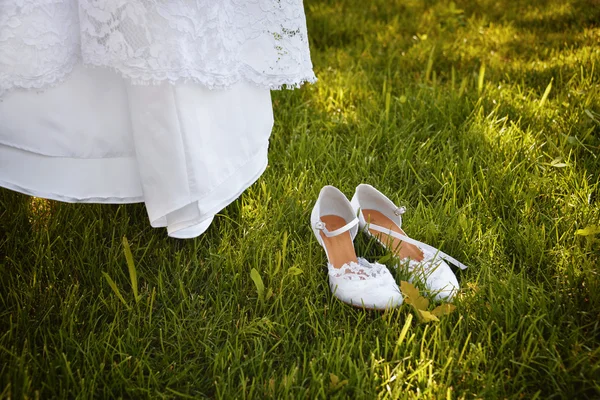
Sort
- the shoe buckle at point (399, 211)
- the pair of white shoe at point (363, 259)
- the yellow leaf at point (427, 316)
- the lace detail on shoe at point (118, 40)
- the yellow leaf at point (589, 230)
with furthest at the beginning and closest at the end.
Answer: the shoe buckle at point (399, 211)
the yellow leaf at point (589, 230)
the pair of white shoe at point (363, 259)
the yellow leaf at point (427, 316)
the lace detail on shoe at point (118, 40)

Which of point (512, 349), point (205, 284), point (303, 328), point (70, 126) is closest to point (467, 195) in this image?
point (512, 349)

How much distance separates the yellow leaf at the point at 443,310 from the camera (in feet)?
4.14

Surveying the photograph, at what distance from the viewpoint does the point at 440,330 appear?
1.21 meters

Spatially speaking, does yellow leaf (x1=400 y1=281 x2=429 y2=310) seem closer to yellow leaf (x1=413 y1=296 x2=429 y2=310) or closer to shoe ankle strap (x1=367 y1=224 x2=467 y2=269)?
yellow leaf (x1=413 y1=296 x2=429 y2=310)

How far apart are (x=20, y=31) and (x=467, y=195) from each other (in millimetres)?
1350

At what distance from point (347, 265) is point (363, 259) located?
0.28 feet

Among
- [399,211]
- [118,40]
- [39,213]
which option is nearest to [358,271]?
[399,211]

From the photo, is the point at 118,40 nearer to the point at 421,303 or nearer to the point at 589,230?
the point at 421,303

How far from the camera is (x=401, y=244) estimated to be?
5.22 ft

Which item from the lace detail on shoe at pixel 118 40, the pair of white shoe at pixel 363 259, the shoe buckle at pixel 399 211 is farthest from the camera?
the shoe buckle at pixel 399 211

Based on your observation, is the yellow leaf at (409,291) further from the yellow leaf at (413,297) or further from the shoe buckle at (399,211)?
the shoe buckle at (399,211)

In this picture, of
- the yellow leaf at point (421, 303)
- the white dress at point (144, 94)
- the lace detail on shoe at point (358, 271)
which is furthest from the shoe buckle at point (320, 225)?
the yellow leaf at point (421, 303)

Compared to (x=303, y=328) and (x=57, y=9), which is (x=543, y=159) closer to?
(x=303, y=328)

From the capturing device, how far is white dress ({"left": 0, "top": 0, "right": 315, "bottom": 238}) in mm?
1131
